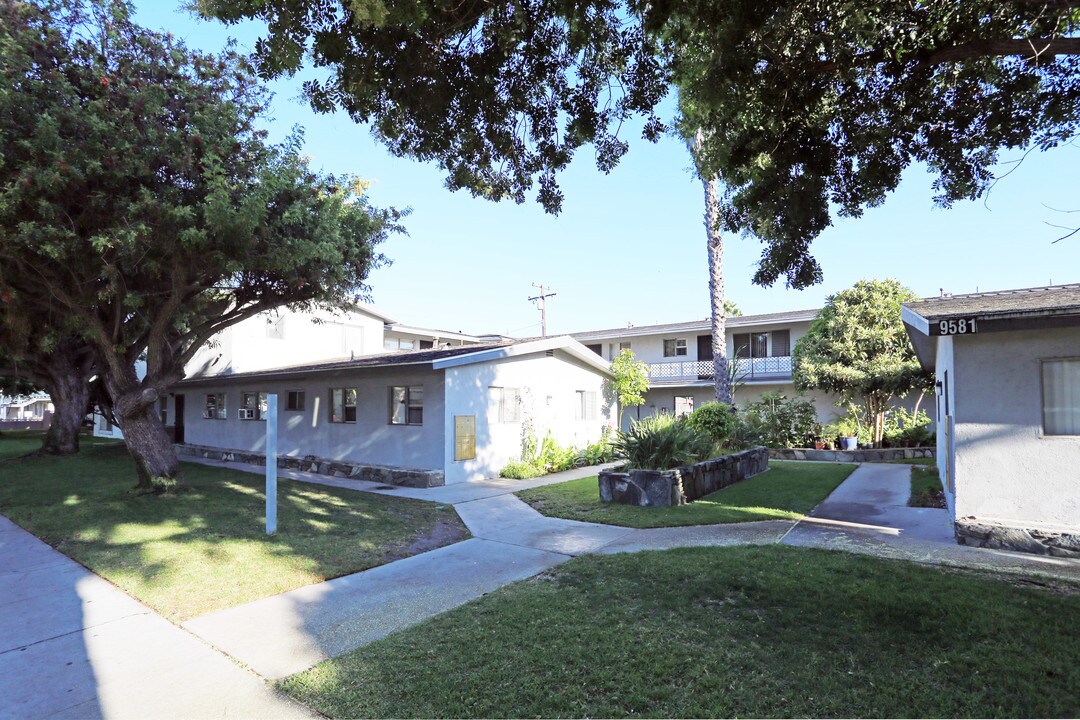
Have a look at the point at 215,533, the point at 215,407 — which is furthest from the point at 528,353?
the point at 215,407

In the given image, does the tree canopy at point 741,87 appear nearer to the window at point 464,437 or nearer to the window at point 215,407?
the window at point 464,437

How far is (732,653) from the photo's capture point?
402 centimetres

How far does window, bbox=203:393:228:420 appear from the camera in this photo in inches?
854

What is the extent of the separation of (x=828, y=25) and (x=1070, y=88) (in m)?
2.29

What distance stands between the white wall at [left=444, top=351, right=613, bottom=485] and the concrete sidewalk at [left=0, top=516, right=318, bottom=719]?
8347 millimetres

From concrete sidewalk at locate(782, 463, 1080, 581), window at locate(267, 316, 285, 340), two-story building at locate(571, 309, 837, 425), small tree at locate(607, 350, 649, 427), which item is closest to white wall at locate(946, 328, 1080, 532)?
concrete sidewalk at locate(782, 463, 1080, 581)

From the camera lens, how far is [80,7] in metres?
9.28

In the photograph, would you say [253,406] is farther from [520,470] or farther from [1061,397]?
[1061,397]

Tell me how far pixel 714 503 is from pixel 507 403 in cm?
684

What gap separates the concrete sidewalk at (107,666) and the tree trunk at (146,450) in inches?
230

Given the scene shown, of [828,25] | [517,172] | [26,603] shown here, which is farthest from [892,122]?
[26,603]

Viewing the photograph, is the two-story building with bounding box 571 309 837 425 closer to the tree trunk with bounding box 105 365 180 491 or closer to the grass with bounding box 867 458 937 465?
the grass with bounding box 867 458 937 465

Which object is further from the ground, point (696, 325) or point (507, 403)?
point (696, 325)

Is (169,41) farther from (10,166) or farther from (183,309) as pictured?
(183,309)
